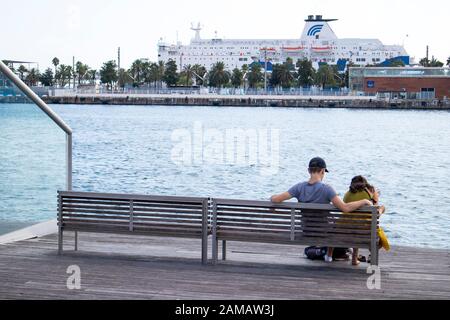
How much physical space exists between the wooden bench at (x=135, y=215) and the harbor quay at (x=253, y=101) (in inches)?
5187

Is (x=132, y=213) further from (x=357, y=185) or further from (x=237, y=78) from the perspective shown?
(x=237, y=78)

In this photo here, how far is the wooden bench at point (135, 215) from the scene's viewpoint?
8.25m

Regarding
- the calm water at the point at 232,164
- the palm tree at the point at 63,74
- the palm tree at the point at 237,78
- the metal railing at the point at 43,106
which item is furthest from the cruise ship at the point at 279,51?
the metal railing at the point at 43,106

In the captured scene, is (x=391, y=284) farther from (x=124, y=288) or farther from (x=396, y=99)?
(x=396, y=99)

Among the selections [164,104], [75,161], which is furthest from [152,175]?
[164,104]

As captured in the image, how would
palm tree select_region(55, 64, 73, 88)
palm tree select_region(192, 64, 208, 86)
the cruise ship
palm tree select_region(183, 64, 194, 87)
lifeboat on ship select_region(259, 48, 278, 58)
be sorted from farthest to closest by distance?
lifeboat on ship select_region(259, 48, 278, 58) < the cruise ship < palm tree select_region(55, 64, 73, 88) < palm tree select_region(183, 64, 194, 87) < palm tree select_region(192, 64, 208, 86)

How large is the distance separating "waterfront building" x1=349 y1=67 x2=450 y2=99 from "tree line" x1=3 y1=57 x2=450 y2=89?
83.3ft

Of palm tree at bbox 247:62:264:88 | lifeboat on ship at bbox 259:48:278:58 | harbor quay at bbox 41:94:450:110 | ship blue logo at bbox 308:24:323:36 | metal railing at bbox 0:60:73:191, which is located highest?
ship blue logo at bbox 308:24:323:36

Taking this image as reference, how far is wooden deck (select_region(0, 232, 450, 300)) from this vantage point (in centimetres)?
707

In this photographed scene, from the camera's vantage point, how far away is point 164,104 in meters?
165

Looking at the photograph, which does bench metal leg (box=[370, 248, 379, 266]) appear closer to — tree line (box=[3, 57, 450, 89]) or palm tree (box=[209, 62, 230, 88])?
tree line (box=[3, 57, 450, 89])

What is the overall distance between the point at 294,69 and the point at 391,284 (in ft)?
552

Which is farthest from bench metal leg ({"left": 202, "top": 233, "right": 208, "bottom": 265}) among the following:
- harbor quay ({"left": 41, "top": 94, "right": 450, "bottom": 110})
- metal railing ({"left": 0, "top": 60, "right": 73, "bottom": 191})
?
harbor quay ({"left": 41, "top": 94, "right": 450, "bottom": 110})

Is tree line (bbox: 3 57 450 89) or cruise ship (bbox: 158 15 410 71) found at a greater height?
cruise ship (bbox: 158 15 410 71)
